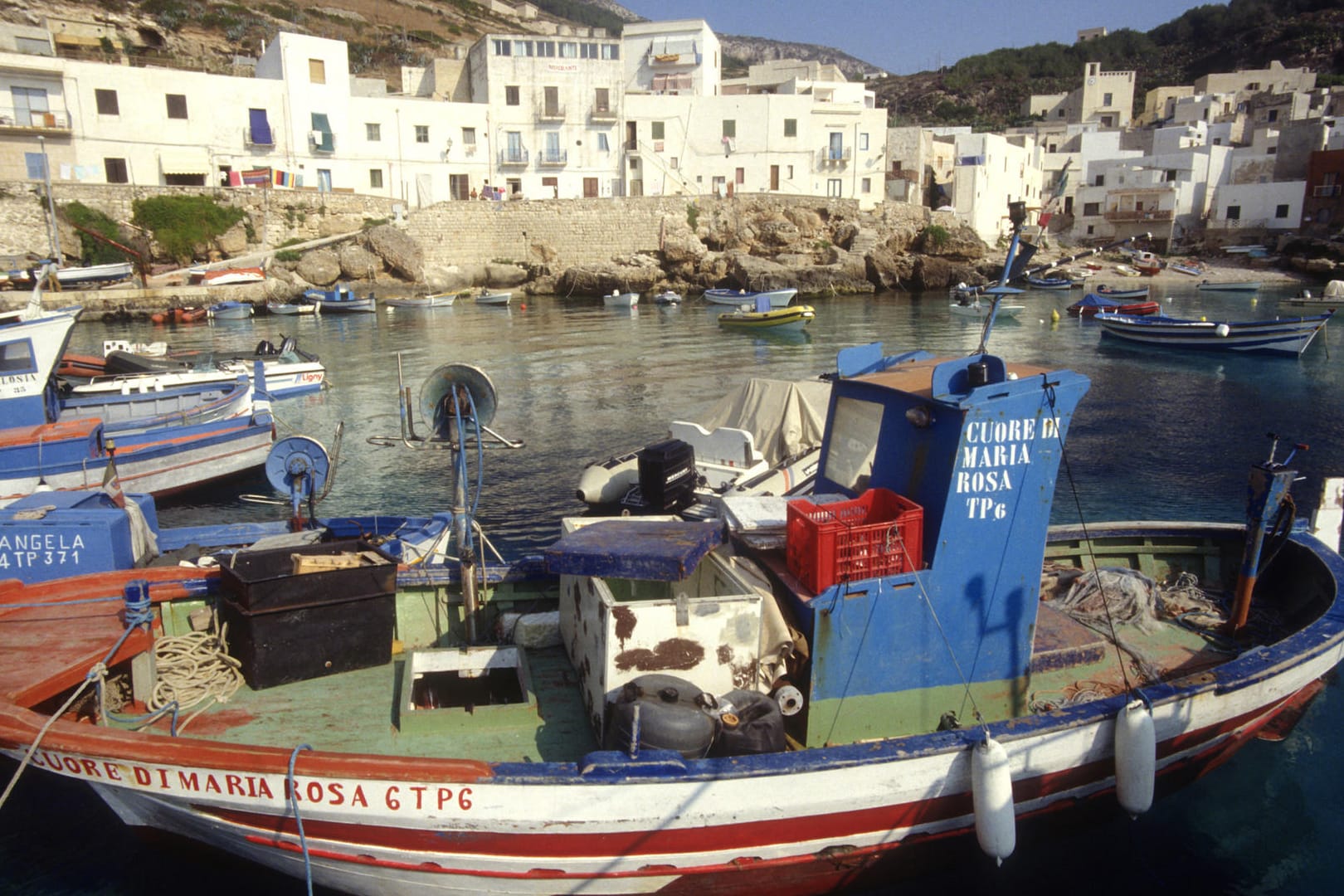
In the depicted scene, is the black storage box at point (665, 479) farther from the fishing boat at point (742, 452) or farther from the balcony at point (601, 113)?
the balcony at point (601, 113)

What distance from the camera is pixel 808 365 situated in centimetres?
3002

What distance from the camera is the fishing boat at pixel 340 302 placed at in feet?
145

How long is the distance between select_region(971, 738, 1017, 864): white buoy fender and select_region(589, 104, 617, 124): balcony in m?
56.8

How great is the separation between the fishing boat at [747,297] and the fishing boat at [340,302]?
59.5 ft

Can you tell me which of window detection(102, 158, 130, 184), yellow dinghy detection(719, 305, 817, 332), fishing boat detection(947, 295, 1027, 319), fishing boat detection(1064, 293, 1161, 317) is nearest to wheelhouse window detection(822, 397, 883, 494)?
yellow dinghy detection(719, 305, 817, 332)

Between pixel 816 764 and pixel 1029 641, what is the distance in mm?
2115

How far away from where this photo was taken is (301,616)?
6.07 metres

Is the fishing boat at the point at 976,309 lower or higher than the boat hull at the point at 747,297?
lower

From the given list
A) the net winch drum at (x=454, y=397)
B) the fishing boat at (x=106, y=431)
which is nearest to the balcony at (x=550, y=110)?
the fishing boat at (x=106, y=431)

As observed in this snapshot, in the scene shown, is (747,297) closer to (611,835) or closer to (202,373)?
(202,373)

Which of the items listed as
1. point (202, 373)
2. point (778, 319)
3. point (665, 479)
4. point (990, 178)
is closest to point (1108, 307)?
point (778, 319)

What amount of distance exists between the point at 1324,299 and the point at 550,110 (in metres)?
45.8

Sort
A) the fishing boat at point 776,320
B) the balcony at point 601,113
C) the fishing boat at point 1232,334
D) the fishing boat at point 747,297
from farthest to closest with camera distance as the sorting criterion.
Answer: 1. the balcony at point 601,113
2. the fishing boat at point 747,297
3. the fishing boat at point 776,320
4. the fishing boat at point 1232,334

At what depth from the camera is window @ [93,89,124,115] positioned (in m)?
45.6
